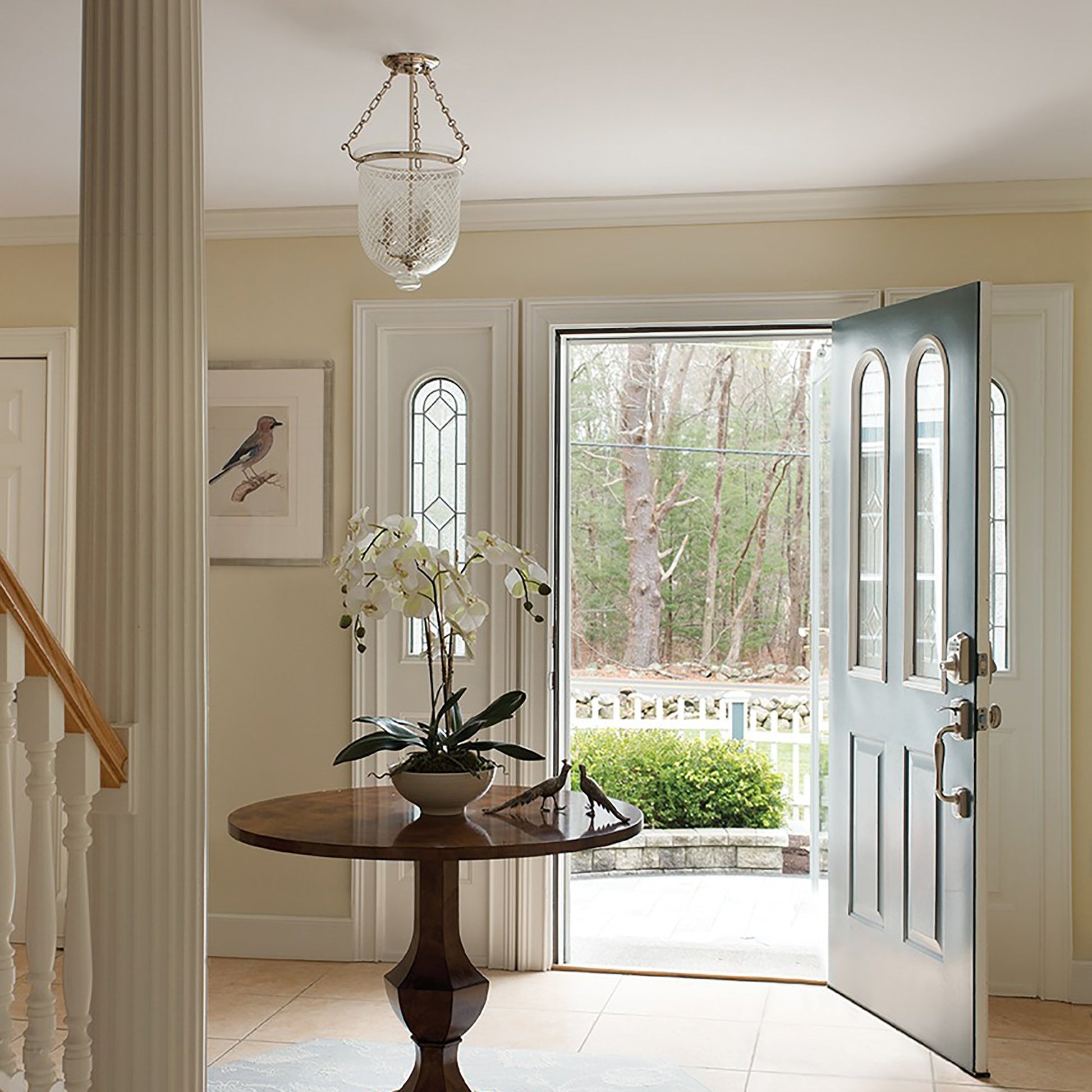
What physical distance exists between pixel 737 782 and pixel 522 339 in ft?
12.2

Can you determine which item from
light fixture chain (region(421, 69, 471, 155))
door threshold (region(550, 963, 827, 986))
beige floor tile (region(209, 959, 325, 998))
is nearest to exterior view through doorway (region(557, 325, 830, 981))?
door threshold (region(550, 963, 827, 986))

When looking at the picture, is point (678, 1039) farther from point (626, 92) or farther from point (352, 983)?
point (626, 92)

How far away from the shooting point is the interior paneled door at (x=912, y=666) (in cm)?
379

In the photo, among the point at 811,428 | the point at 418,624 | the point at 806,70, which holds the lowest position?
the point at 418,624

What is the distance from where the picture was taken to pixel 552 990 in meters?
4.45

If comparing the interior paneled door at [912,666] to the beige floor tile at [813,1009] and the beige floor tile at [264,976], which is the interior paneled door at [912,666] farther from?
the beige floor tile at [264,976]

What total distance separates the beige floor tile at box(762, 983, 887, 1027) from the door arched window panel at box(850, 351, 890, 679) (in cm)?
108

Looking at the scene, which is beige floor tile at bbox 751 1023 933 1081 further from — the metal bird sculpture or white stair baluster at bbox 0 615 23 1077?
the metal bird sculpture

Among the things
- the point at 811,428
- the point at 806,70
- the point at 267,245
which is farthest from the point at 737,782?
the point at 806,70

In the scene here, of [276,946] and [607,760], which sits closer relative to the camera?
[276,946]

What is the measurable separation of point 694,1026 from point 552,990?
21.5 inches

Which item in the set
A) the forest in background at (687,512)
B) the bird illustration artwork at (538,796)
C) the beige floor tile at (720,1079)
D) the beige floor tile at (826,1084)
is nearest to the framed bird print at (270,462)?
the bird illustration artwork at (538,796)

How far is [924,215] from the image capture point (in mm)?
4512

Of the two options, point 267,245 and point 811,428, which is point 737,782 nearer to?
point 811,428
